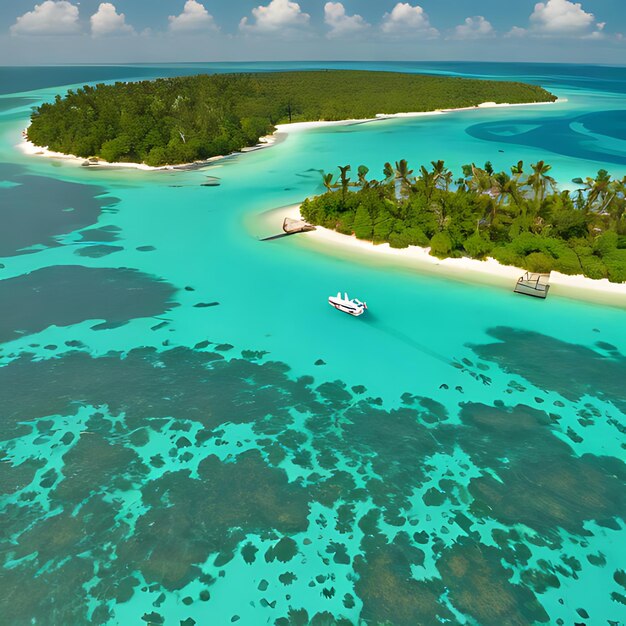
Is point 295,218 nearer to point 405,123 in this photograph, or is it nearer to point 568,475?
point 568,475

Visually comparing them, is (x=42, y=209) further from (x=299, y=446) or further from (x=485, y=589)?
(x=485, y=589)

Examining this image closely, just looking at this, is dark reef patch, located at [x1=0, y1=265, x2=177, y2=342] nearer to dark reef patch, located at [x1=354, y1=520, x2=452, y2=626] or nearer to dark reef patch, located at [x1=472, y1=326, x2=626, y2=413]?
dark reef patch, located at [x1=354, y1=520, x2=452, y2=626]

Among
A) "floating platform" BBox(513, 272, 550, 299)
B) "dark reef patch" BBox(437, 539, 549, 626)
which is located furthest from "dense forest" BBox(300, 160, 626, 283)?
"dark reef patch" BBox(437, 539, 549, 626)

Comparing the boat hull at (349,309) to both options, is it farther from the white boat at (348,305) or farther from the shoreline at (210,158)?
the shoreline at (210,158)

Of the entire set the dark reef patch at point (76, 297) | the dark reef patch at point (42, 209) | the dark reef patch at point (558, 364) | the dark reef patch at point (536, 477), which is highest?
the dark reef patch at point (42, 209)

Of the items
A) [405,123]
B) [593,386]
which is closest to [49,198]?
[593,386]

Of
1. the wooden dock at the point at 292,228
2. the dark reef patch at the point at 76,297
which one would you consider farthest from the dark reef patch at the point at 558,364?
the wooden dock at the point at 292,228

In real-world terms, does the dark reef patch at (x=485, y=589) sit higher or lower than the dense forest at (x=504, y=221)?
lower
